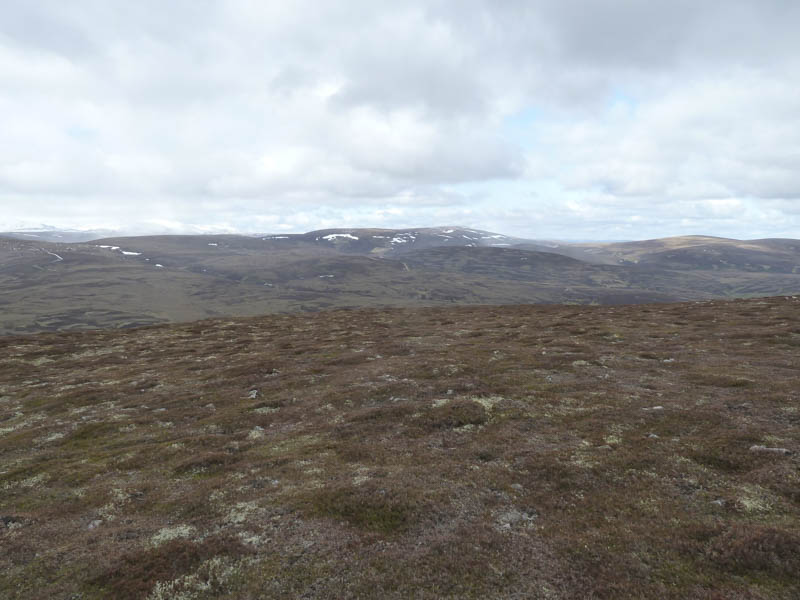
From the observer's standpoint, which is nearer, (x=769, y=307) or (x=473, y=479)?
(x=473, y=479)

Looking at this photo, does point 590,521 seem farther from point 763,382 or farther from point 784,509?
point 763,382

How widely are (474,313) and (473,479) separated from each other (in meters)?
56.9

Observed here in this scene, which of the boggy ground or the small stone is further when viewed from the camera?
the small stone

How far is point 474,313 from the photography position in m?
67.8

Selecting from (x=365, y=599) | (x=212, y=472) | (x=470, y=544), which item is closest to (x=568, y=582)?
(x=470, y=544)

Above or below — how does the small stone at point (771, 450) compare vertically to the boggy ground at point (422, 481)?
above

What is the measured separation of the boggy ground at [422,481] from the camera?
8.11 m

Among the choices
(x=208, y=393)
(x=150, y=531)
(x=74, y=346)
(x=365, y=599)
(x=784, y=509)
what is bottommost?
(x=74, y=346)

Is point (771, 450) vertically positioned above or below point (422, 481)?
above

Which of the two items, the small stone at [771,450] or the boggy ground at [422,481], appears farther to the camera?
the small stone at [771,450]

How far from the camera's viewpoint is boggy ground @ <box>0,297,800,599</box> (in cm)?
811

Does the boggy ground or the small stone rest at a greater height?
the small stone

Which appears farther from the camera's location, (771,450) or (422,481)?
(771,450)

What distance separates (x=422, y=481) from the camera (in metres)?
11.9
